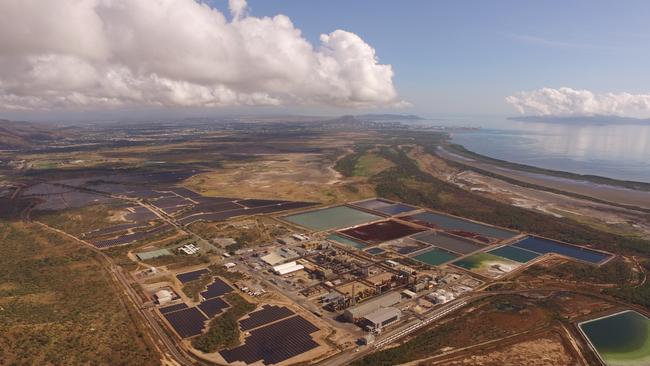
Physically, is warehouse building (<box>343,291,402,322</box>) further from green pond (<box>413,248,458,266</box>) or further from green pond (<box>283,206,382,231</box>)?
green pond (<box>283,206,382,231</box>)

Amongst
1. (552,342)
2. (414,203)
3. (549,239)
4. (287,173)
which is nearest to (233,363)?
(552,342)

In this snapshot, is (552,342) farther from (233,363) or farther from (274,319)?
(233,363)

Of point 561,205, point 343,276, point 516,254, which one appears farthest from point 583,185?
point 343,276

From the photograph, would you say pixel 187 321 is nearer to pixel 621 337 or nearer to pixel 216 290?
pixel 216 290

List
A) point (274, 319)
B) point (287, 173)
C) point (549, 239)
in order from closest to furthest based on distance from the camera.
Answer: point (274, 319) → point (549, 239) → point (287, 173)

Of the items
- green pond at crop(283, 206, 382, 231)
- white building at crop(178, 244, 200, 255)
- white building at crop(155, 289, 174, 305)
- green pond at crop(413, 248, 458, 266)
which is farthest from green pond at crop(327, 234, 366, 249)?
white building at crop(155, 289, 174, 305)
